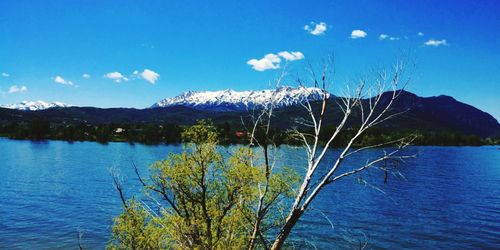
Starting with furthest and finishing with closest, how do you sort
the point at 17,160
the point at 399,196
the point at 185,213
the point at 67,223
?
the point at 17,160
the point at 399,196
the point at 67,223
the point at 185,213

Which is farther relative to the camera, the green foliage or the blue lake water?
the blue lake water

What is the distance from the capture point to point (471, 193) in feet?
331

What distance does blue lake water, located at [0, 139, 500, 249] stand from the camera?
59.1m

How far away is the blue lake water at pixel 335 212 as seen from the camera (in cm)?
5909

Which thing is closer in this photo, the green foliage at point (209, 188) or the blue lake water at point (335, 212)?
the green foliage at point (209, 188)

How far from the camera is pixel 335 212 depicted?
76562 mm

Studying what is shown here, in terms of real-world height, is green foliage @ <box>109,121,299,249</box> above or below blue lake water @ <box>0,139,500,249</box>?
above

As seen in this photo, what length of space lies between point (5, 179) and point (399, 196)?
305 ft

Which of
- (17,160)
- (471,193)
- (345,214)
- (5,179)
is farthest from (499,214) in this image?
(17,160)

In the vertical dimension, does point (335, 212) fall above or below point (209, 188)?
below

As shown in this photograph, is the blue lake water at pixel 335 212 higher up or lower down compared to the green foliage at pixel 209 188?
lower down

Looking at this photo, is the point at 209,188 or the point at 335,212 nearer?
the point at 209,188

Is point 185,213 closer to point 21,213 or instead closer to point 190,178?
point 190,178

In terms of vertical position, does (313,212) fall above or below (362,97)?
below
